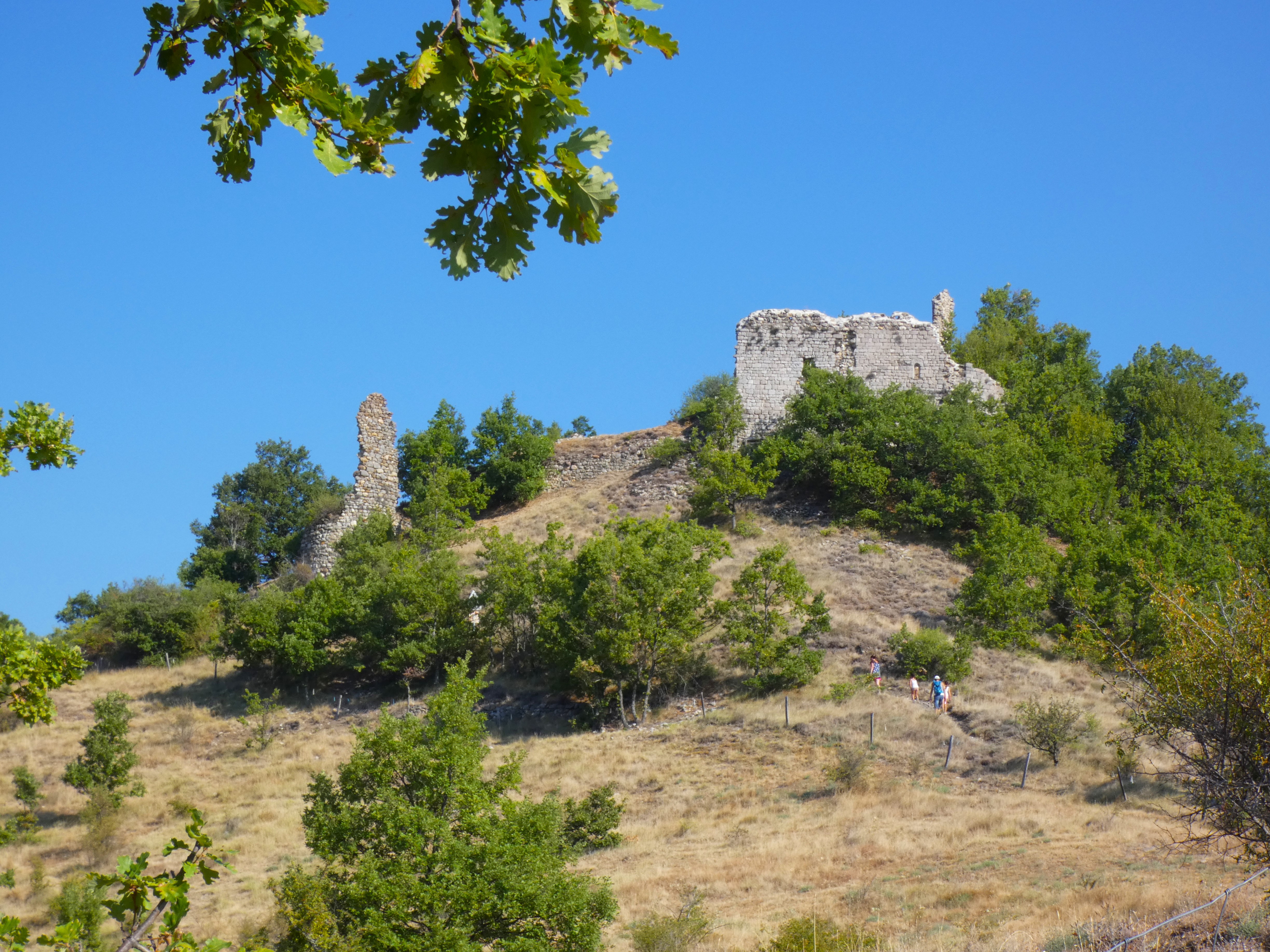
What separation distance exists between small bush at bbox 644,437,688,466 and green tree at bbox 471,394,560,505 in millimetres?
3777

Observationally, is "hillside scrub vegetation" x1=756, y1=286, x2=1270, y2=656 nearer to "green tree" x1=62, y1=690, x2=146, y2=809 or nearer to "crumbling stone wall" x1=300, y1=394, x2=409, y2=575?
"crumbling stone wall" x1=300, y1=394, x2=409, y2=575

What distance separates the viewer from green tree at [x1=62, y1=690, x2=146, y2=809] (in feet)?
66.1

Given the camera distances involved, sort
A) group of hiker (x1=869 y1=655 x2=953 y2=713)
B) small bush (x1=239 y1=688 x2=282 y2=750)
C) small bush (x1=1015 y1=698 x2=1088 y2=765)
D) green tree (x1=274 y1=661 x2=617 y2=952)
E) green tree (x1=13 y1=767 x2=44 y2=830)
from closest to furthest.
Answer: green tree (x1=274 y1=661 x2=617 y2=952) → small bush (x1=1015 y1=698 x2=1088 y2=765) → green tree (x1=13 y1=767 x2=44 y2=830) → group of hiker (x1=869 y1=655 x2=953 y2=713) → small bush (x1=239 y1=688 x2=282 y2=750)

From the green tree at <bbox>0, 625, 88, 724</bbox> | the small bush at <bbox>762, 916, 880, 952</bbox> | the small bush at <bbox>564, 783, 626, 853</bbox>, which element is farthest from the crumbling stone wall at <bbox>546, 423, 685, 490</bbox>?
the green tree at <bbox>0, 625, 88, 724</bbox>

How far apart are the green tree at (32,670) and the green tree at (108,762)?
48.5 feet

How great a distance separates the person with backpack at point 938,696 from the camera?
21812 mm

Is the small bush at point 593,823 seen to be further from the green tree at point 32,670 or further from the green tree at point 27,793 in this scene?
the green tree at point 32,670

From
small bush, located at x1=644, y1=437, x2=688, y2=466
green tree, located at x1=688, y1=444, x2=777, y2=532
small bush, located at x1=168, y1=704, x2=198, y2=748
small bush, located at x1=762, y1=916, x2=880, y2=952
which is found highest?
small bush, located at x1=644, y1=437, x2=688, y2=466

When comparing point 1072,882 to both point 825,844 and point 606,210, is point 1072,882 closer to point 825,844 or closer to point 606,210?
point 825,844

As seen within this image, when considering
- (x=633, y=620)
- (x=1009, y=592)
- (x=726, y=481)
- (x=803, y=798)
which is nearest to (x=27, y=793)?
(x=633, y=620)

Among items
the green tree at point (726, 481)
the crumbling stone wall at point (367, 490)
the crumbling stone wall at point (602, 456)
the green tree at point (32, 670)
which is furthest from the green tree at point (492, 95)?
the crumbling stone wall at point (602, 456)

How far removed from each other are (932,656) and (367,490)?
18624 mm

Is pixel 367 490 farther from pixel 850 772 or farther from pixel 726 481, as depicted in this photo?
pixel 850 772

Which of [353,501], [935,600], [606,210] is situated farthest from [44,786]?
[606,210]
